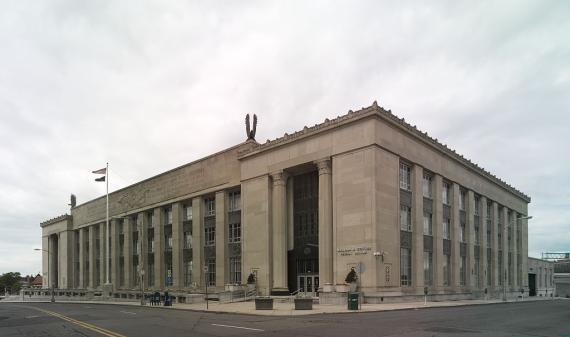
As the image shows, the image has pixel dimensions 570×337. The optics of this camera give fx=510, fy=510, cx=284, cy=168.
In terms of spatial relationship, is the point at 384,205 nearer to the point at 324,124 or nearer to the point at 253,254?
the point at 324,124

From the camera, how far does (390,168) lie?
1796 inches

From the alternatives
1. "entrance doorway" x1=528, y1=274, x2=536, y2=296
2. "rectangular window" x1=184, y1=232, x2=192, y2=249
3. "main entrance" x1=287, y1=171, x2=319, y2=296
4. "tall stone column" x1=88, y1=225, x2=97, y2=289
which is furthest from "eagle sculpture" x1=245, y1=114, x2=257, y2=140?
"entrance doorway" x1=528, y1=274, x2=536, y2=296

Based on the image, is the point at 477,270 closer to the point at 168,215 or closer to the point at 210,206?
the point at 210,206

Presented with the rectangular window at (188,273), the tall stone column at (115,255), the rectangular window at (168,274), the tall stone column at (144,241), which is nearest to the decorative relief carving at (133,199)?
the tall stone column at (144,241)

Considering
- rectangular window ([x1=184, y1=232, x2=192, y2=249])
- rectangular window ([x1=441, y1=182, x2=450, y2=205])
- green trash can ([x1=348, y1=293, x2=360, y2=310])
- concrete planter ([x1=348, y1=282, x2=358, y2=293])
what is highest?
rectangular window ([x1=441, y1=182, x2=450, y2=205])

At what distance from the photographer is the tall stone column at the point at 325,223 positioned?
45719 mm

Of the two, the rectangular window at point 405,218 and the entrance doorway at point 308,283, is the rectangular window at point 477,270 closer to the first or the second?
the rectangular window at point 405,218

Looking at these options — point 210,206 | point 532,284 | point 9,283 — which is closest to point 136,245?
point 210,206

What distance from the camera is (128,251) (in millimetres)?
79062

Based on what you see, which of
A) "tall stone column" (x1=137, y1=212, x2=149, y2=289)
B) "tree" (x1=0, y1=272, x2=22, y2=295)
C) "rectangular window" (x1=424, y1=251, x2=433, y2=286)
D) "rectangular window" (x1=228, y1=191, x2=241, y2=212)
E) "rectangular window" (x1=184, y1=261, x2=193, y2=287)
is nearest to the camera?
"rectangular window" (x1=424, y1=251, x2=433, y2=286)

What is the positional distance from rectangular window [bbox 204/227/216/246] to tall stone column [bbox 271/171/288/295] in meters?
12.6

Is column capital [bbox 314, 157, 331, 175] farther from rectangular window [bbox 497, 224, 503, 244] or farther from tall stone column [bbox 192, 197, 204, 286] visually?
rectangular window [bbox 497, 224, 503, 244]

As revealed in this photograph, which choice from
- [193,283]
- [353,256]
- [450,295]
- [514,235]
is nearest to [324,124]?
[353,256]

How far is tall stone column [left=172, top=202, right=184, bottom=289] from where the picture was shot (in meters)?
66.4
